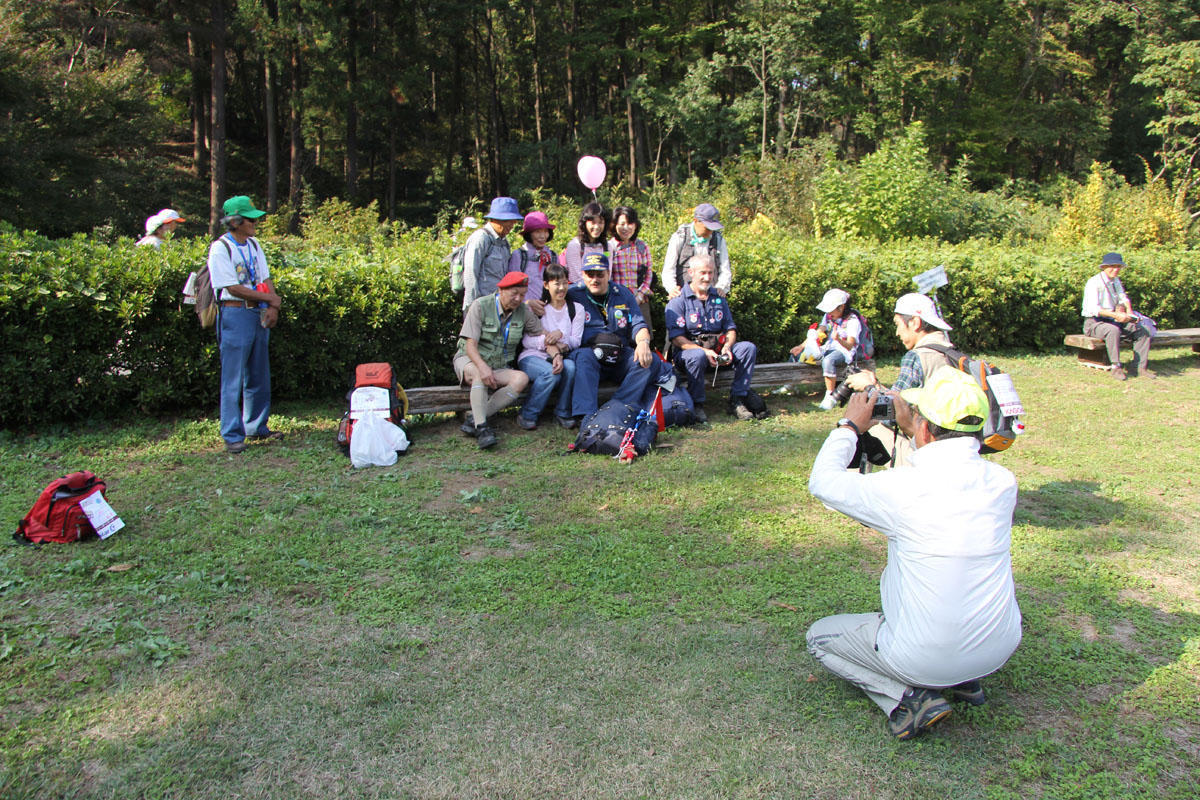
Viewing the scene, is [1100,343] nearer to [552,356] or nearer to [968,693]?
[552,356]

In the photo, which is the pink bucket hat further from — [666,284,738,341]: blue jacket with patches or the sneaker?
the sneaker

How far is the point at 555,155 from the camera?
33.9 metres

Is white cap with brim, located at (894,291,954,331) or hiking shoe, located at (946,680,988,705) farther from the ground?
white cap with brim, located at (894,291,954,331)

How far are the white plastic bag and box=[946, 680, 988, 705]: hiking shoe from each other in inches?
160

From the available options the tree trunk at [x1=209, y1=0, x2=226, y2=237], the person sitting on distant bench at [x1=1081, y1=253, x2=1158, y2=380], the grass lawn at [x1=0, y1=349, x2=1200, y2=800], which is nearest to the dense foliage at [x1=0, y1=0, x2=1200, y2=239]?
the tree trunk at [x1=209, y1=0, x2=226, y2=237]

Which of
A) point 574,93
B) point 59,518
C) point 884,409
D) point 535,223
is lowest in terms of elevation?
point 59,518

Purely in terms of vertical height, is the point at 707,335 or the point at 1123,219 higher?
the point at 1123,219

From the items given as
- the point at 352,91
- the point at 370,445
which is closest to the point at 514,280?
the point at 370,445

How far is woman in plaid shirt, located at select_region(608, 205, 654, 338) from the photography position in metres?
7.31

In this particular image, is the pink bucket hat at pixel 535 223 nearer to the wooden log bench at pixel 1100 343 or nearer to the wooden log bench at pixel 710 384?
the wooden log bench at pixel 710 384

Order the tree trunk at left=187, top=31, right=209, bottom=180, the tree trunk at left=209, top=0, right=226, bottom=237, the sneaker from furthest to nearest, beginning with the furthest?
the tree trunk at left=187, top=31, right=209, bottom=180
the tree trunk at left=209, top=0, right=226, bottom=237
the sneaker

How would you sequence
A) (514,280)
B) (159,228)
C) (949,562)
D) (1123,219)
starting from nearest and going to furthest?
(949,562) → (514,280) → (159,228) → (1123,219)

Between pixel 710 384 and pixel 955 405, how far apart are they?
4.72m

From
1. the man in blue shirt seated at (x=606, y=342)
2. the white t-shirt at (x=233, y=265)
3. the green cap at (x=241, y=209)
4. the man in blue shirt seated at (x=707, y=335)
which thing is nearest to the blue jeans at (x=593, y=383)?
the man in blue shirt seated at (x=606, y=342)
